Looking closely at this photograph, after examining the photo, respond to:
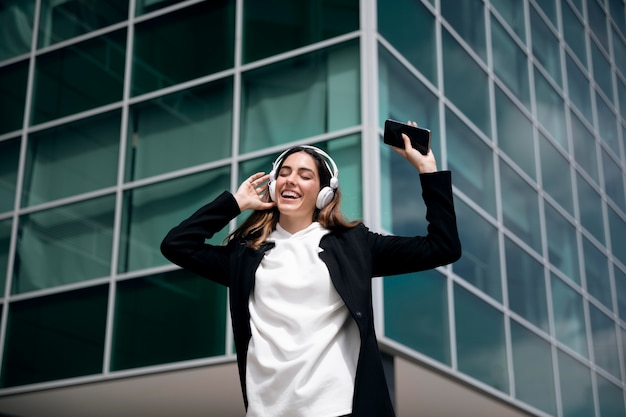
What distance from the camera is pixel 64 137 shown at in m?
14.0

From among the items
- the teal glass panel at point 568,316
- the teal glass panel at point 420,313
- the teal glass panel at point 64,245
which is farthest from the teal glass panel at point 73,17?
the teal glass panel at point 568,316

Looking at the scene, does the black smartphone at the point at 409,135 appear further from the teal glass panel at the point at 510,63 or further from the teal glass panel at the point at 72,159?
the teal glass panel at the point at 510,63

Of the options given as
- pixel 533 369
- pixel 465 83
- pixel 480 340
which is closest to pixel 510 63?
pixel 465 83

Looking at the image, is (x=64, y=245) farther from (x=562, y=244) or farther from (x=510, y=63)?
(x=562, y=244)

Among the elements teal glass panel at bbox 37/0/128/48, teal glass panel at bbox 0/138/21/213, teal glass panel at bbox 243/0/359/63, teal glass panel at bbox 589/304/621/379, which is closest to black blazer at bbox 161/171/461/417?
teal glass panel at bbox 243/0/359/63

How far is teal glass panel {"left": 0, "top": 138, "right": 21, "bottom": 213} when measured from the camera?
1413cm

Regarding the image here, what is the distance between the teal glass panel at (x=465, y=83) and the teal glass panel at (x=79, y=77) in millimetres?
4202

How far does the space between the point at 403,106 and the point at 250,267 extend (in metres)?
9.11

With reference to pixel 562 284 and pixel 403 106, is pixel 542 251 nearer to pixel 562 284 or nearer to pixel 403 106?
pixel 562 284

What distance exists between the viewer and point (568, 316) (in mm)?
15297

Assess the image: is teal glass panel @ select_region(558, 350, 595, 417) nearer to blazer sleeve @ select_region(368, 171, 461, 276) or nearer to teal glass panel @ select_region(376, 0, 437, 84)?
teal glass panel @ select_region(376, 0, 437, 84)

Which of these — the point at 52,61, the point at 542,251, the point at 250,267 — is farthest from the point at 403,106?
the point at 250,267

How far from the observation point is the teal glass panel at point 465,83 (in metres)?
13.6

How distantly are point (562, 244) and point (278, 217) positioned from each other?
12.6 meters
